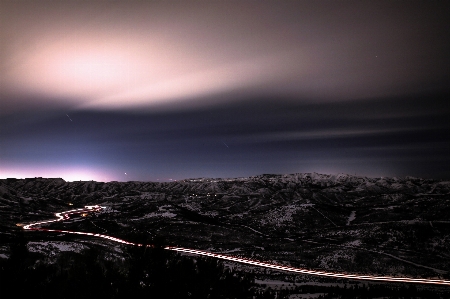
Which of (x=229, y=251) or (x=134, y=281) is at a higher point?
(x=134, y=281)

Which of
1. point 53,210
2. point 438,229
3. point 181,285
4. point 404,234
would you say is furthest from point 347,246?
point 53,210

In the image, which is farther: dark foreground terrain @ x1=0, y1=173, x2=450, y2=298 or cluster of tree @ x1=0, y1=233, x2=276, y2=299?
dark foreground terrain @ x1=0, y1=173, x2=450, y2=298

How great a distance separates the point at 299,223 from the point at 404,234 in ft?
149

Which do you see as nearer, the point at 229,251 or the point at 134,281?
the point at 134,281

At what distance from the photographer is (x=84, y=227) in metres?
114

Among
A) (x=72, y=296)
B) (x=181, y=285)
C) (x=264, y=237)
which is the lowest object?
(x=264, y=237)

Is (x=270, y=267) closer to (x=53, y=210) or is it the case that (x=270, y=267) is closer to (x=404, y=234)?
(x=404, y=234)

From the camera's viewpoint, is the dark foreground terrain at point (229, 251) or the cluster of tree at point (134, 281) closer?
the cluster of tree at point (134, 281)

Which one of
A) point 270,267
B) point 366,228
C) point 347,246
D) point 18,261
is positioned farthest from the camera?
point 366,228

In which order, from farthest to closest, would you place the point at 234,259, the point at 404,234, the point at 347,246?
the point at 404,234 < the point at 347,246 < the point at 234,259

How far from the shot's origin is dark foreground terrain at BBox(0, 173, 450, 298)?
19797 mm

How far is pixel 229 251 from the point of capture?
286 feet

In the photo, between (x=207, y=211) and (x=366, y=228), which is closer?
(x=366, y=228)

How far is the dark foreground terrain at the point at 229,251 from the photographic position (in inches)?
779
